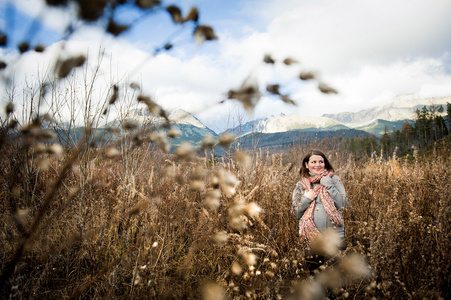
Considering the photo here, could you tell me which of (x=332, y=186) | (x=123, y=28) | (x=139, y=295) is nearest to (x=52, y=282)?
(x=139, y=295)

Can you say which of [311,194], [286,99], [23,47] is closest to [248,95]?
[286,99]

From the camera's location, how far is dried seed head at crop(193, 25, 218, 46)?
55cm

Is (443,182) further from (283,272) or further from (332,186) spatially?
(283,272)

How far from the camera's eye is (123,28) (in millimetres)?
430

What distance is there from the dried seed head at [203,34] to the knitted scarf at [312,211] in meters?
2.32

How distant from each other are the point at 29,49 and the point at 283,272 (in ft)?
7.05

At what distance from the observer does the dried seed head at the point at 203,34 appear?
0.55 meters

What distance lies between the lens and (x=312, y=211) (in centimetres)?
268

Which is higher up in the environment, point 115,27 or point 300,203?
point 115,27

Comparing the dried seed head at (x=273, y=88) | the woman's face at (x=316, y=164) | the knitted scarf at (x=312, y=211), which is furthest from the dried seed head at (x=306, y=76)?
the woman's face at (x=316, y=164)

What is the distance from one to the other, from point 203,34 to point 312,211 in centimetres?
254

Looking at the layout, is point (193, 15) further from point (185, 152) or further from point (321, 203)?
point (321, 203)

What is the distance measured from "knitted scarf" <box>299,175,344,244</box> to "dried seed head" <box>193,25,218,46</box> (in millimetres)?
2321

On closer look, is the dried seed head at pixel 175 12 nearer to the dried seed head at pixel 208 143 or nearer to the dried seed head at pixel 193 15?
the dried seed head at pixel 193 15
